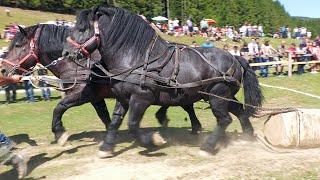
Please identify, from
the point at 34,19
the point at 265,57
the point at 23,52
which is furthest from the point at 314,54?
the point at 34,19

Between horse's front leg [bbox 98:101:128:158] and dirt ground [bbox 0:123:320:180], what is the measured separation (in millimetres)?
127

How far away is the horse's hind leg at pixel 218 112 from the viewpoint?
660cm

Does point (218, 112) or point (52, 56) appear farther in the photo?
point (52, 56)

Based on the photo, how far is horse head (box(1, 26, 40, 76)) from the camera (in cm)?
721

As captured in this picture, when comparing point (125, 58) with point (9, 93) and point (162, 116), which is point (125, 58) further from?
point (9, 93)

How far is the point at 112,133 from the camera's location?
659cm

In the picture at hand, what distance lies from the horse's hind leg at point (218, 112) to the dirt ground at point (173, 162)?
21cm

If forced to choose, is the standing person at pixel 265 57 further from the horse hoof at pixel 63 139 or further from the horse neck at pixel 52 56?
the horse hoof at pixel 63 139

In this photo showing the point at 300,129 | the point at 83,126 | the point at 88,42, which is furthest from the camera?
the point at 83,126

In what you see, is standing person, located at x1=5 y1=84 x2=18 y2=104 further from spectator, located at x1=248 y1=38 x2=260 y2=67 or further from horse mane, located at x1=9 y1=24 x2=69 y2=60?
spectator, located at x1=248 y1=38 x2=260 y2=67

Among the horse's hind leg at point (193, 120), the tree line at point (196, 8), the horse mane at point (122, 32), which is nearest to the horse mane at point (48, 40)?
the horse mane at point (122, 32)

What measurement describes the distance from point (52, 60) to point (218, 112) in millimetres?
3143

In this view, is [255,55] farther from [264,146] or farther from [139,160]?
[139,160]

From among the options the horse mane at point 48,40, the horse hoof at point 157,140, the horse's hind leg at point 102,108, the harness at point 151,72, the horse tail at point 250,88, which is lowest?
the horse hoof at point 157,140
